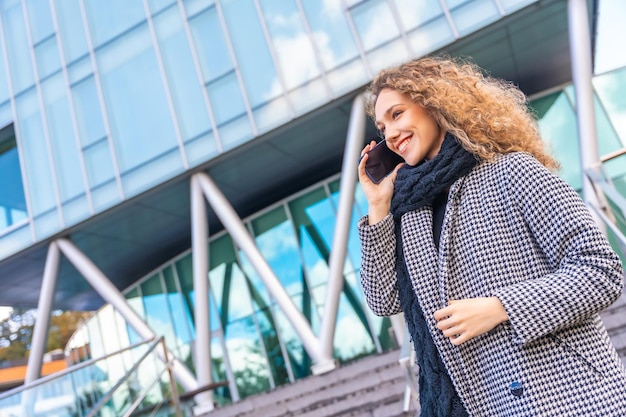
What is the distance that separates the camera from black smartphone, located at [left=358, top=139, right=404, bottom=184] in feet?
6.30

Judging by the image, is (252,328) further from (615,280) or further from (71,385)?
(615,280)

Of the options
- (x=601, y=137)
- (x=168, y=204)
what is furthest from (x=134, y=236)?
(x=601, y=137)

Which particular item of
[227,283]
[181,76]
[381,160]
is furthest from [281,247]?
[381,160]

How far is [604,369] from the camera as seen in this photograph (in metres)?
1.37

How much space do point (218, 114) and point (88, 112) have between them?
11.3ft

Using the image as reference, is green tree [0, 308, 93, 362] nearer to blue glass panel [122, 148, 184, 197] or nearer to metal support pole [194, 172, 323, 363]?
blue glass panel [122, 148, 184, 197]

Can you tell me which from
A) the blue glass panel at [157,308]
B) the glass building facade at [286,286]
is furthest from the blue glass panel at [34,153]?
the blue glass panel at [157,308]

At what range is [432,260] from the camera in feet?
5.16

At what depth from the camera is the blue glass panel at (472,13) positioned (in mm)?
10062

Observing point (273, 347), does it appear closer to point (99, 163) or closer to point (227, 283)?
point (227, 283)

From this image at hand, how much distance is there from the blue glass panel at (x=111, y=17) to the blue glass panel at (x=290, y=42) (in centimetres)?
321

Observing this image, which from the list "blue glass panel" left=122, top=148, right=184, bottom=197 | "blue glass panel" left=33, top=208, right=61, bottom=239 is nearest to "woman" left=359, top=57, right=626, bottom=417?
"blue glass panel" left=122, top=148, right=184, bottom=197

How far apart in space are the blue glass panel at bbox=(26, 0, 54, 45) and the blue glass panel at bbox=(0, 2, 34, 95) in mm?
297

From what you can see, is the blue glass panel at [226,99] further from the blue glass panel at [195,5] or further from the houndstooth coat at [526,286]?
the houndstooth coat at [526,286]
